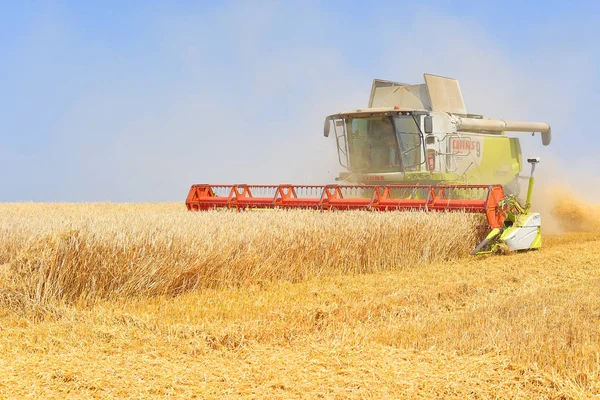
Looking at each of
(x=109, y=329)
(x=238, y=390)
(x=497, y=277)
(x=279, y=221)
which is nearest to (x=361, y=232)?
(x=279, y=221)

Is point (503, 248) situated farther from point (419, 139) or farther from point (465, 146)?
point (465, 146)

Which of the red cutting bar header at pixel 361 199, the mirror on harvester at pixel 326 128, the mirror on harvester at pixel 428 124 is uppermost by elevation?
the mirror on harvester at pixel 326 128

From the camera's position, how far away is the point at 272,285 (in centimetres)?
720

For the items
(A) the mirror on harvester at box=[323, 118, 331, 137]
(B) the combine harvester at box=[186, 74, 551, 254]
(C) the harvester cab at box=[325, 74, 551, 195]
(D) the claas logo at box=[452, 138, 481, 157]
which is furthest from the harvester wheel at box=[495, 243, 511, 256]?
(A) the mirror on harvester at box=[323, 118, 331, 137]

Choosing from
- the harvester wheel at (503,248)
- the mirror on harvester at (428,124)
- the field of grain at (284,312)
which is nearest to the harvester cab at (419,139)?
the mirror on harvester at (428,124)

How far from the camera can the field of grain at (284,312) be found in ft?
13.1

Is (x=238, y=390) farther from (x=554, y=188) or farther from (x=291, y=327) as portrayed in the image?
(x=554, y=188)

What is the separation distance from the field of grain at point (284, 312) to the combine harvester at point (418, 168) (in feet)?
3.05

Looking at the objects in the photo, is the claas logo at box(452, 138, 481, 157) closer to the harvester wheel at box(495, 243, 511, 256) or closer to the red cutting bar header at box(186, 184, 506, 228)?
the red cutting bar header at box(186, 184, 506, 228)

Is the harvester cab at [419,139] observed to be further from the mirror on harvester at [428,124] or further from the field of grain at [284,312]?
the field of grain at [284,312]

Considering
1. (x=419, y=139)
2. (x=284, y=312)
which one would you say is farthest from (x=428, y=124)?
(x=284, y=312)

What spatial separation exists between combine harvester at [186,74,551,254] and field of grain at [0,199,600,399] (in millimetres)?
931

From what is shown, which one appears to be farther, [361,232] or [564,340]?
[361,232]

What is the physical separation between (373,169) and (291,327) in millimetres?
7630
